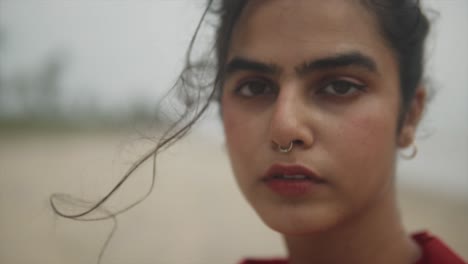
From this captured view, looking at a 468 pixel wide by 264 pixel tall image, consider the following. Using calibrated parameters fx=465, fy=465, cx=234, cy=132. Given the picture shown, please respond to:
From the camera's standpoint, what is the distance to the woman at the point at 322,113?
2.07 feet

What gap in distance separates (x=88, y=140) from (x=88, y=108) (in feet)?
0.29

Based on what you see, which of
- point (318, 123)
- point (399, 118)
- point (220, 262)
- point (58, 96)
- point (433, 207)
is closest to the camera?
point (318, 123)

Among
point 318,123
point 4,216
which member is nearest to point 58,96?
point 4,216

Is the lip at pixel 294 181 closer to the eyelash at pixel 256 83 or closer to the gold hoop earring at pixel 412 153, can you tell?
the eyelash at pixel 256 83

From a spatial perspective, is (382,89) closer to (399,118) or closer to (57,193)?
(399,118)

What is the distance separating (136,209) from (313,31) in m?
0.73

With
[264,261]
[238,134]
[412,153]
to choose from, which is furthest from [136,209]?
[412,153]

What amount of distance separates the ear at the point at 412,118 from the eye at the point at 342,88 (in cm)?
15

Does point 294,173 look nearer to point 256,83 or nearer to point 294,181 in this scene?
point 294,181

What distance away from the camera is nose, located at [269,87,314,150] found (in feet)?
1.98

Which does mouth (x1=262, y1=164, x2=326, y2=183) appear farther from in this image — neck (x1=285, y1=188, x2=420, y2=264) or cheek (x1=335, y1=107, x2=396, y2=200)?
neck (x1=285, y1=188, x2=420, y2=264)

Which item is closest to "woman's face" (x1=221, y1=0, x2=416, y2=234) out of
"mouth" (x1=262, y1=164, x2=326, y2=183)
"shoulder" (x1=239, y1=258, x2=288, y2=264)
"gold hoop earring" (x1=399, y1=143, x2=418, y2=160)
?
"mouth" (x1=262, y1=164, x2=326, y2=183)

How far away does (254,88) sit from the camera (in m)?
0.73

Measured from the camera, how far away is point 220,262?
136 centimetres
